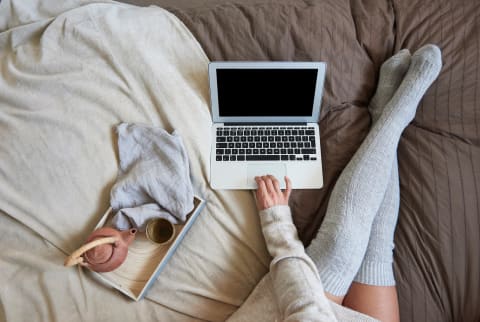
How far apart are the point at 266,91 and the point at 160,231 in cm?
42

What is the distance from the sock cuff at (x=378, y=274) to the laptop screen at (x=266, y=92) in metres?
0.40

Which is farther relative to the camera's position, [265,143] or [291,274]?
[265,143]

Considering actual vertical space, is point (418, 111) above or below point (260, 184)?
above

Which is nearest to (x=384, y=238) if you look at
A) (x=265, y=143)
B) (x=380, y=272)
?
(x=380, y=272)

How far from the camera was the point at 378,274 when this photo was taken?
0.87 meters

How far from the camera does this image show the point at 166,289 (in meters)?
0.87

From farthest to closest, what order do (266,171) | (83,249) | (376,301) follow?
(266,171) < (376,301) < (83,249)

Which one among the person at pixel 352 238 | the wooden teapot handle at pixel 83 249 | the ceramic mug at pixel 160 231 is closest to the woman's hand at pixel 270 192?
the person at pixel 352 238

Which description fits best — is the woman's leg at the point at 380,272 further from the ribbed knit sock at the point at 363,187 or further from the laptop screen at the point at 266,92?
the laptop screen at the point at 266,92

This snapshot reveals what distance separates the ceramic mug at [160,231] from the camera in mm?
864

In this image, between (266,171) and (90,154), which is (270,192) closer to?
(266,171)

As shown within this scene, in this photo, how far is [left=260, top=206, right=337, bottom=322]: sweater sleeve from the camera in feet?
2.39

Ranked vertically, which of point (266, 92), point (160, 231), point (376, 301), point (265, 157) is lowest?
point (376, 301)

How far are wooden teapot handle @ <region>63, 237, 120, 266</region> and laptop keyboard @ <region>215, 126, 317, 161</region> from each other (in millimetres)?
334
